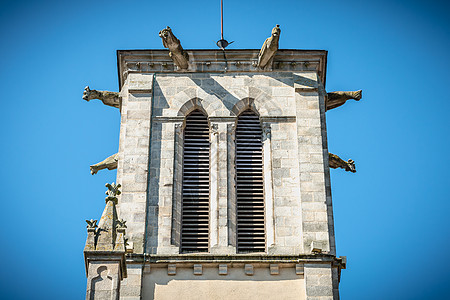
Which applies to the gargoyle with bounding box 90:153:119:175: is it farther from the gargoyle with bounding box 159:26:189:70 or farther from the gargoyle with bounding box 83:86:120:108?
the gargoyle with bounding box 159:26:189:70

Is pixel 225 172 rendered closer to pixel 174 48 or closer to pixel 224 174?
pixel 224 174

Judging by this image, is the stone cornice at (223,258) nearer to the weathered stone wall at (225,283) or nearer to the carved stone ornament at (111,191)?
the weathered stone wall at (225,283)

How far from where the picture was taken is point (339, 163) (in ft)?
111

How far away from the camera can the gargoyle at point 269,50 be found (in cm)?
3309

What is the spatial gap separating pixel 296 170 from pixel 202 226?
2.90 m

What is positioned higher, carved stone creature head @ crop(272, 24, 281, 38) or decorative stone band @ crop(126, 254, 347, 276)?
carved stone creature head @ crop(272, 24, 281, 38)

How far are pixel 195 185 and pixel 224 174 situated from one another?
2.61 ft

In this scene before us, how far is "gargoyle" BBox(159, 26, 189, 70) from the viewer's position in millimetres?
32969

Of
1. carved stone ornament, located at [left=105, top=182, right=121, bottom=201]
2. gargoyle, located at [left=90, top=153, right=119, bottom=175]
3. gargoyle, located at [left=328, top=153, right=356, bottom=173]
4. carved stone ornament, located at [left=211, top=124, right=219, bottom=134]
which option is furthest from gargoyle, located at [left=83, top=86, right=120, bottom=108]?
carved stone ornament, located at [left=105, top=182, right=121, bottom=201]

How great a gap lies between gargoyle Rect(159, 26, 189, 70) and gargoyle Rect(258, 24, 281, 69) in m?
2.05

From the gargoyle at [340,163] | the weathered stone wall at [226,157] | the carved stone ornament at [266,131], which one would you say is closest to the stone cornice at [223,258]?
the weathered stone wall at [226,157]

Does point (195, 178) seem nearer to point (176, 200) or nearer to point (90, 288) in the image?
point (176, 200)

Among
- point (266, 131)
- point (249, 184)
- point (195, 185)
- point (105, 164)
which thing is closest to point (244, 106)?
point (266, 131)

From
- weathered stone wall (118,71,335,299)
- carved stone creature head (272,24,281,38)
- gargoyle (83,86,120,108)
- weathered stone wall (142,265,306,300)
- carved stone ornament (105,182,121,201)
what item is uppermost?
carved stone creature head (272,24,281,38)
